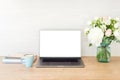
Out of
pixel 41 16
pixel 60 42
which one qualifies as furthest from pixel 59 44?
pixel 41 16

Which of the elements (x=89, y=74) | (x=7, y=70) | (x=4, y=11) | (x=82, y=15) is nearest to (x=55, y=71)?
(x=89, y=74)

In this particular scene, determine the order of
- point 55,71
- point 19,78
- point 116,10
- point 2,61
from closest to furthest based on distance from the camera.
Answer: point 19,78
point 55,71
point 2,61
point 116,10

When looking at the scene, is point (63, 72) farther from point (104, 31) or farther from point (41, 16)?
point (41, 16)

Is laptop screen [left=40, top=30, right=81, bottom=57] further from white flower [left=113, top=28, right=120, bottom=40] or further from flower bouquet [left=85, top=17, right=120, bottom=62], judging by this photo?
white flower [left=113, top=28, right=120, bottom=40]

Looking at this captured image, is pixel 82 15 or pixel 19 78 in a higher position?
pixel 82 15

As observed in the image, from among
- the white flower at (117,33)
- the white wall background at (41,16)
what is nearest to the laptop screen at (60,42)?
the white wall background at (41,16)

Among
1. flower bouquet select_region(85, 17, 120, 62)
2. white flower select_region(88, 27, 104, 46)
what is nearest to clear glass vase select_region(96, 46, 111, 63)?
flower bouquet select_region(85, 17, 120, 62)

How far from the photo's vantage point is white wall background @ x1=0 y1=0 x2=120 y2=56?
1847 millimetres

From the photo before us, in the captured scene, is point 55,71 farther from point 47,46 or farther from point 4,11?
point 4,11

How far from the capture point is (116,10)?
1850 mm

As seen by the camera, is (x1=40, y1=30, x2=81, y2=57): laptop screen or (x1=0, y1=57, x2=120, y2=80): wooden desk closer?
(x1=0, y1=57, x2=120, y2=80): wooden desk

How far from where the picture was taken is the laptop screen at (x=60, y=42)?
69.7 inches

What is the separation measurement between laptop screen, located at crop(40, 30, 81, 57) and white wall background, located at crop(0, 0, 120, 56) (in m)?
0.12

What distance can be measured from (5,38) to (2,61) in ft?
0.84
